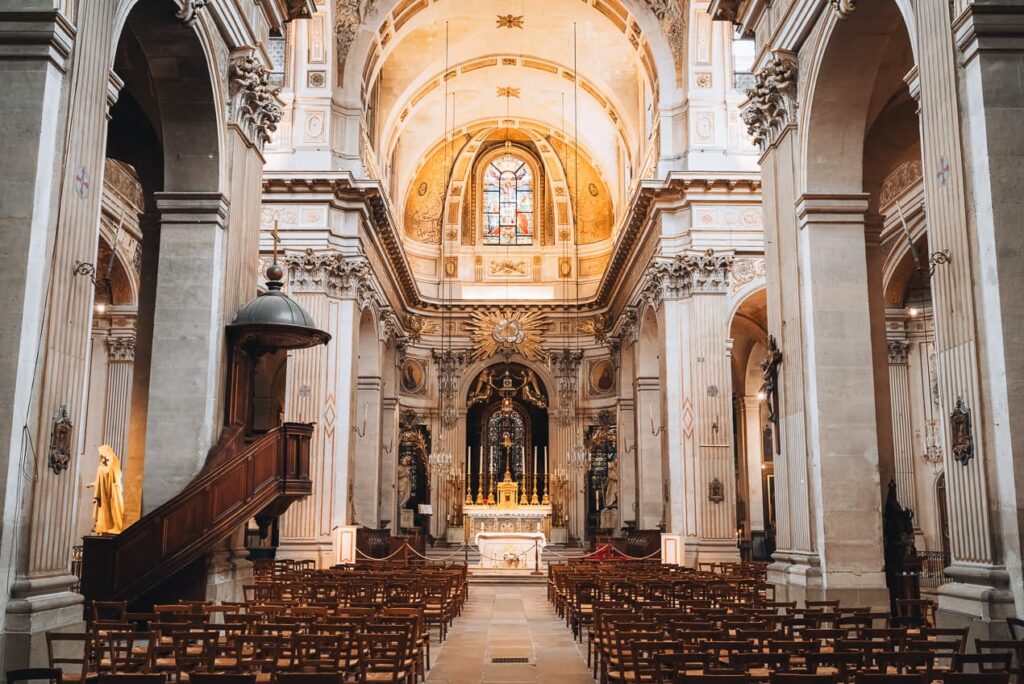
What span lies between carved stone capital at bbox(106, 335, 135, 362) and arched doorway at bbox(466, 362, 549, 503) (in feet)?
51.7

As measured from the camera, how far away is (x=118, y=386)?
82.8 ft

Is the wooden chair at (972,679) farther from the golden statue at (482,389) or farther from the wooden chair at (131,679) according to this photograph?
the golden statue at (482,389)

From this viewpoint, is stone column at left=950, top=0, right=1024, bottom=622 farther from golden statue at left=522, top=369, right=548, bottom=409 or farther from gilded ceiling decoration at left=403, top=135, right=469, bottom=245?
gilded ceiling decoration at left=403, top=135, right=469, bottom=245

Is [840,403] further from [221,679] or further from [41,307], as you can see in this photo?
[41,307]

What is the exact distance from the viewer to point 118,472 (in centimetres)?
1417

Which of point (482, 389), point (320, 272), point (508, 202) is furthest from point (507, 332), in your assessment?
point (320, 272)

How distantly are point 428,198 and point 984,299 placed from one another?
3166cm

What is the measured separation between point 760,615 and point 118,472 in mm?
9304

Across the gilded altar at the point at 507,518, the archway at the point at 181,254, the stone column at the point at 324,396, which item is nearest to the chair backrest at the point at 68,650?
the archway at the point at 181,254

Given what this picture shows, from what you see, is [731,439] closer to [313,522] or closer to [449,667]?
[313,522]

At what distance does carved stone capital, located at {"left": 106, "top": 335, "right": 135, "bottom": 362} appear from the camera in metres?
25.1

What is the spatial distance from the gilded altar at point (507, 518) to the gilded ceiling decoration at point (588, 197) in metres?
11.6

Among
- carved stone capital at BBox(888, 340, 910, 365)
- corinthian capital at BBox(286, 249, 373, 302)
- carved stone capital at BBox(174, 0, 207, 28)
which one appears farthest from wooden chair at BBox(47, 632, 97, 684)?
carved stone capital at BBox(888, 340, 910, 365)

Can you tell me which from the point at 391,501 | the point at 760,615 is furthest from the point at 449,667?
the point at 391,501
